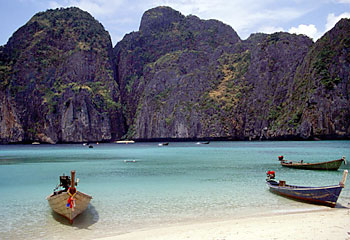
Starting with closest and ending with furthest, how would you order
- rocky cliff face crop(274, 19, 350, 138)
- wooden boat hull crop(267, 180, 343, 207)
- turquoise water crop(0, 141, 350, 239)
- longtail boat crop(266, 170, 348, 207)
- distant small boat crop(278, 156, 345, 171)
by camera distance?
turquoise water crop(0, 141, 350, 239), longtail boat crop(266, 170, 348, 207), wooden boat hull crop(267, 180, 343, 207), distant small boat crop(278, 156, 345, 171), rocky cliff face crop(274, 19, 350, 138)

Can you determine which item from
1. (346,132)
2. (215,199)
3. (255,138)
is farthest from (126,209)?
(255,138)

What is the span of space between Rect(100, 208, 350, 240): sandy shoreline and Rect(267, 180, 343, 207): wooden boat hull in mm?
1643

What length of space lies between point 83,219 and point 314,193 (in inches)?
552

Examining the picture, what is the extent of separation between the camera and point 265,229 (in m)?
15.8

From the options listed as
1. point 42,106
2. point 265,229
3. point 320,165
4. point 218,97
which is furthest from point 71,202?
point 42,106

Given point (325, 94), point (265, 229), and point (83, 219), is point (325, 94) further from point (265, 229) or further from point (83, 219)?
point (83, 219)

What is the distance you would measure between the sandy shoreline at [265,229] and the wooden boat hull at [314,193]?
5.39ft

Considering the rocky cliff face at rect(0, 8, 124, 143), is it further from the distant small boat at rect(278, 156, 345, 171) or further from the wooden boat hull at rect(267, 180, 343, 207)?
the wooden boat hull at rect(267, 180, 343, 207)

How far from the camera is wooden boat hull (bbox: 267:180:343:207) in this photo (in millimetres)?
20289

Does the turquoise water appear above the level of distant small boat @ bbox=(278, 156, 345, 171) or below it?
below

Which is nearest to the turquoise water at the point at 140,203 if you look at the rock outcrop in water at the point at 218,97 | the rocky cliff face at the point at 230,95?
the rock outcrop in water at the point at 218,97

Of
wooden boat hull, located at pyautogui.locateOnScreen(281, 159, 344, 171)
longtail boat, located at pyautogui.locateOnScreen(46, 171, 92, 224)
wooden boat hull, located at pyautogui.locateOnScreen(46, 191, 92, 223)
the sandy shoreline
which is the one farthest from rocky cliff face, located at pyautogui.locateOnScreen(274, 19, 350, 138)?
longtail boat, located at pyautogui.locateOnScreen(46, 171, 92, 224)

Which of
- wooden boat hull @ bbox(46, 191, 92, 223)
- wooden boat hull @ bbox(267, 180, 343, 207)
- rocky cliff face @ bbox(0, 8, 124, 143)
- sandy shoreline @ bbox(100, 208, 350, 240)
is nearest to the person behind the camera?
sandy shoreline @ bbox(100, 208, 350, 240)

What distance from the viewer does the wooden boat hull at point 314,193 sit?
20289mm
